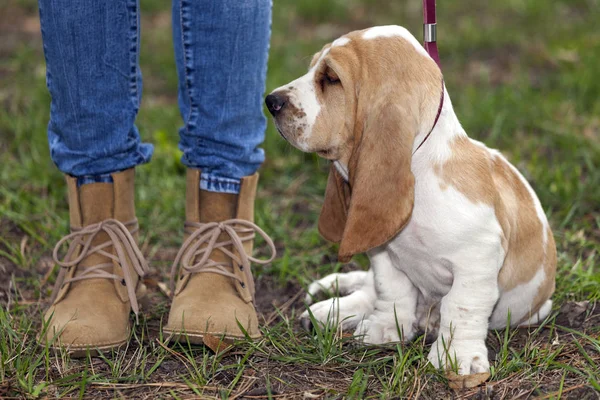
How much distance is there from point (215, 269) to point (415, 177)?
82 cm

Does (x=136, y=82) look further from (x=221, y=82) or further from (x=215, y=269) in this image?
(x=215, y=269)

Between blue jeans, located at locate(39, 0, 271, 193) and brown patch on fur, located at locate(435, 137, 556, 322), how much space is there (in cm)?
77

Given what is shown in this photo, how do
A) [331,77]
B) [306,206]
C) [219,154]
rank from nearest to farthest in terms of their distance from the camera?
[331,77] → [219,154] → [306,206]

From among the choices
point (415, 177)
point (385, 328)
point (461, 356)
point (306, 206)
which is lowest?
point (306, 206)

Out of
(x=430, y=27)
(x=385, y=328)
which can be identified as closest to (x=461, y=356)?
(x=385, y=328)

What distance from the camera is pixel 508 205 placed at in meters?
2.56

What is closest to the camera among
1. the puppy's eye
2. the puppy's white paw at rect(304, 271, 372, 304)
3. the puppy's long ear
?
the puppy's long ear

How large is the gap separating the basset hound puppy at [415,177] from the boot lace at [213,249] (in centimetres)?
47

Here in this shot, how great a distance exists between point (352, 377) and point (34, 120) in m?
2.94

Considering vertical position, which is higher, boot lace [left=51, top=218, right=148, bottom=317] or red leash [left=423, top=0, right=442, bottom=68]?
red leash [left=423, top=0, right=442, bottom=68]

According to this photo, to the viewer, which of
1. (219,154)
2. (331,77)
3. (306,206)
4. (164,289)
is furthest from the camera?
(306,206)

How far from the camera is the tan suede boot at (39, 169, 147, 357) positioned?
2.61m

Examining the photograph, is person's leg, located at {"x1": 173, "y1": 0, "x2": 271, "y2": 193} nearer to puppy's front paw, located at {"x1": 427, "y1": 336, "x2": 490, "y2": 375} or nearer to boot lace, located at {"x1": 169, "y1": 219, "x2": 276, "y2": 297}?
boot lace, located at {"x1": 169, "y1": 219, "x2": 276, "y2": 297}

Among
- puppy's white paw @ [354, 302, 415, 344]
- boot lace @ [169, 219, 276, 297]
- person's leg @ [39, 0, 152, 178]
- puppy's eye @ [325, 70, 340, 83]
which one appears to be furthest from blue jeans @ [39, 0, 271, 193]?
puppy's white paw @ [354, 302, 415, 344]
